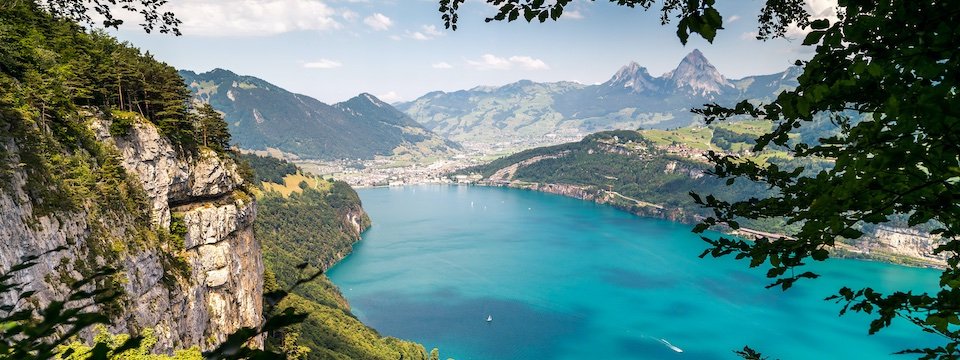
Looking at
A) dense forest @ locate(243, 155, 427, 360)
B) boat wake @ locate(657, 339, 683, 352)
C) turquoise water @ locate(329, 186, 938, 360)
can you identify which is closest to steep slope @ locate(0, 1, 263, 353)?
dense forest @ locate(243, 155, 427, 360)

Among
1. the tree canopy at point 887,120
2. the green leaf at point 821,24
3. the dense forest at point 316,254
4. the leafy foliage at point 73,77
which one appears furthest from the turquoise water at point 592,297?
the green leaf at point 821,24

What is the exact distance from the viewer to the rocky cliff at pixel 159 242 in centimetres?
1888

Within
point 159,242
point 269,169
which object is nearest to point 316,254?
point 269,169

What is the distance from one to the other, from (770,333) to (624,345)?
2197 centimetres

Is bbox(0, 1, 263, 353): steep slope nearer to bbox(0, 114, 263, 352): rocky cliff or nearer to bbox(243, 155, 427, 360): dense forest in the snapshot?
bbox(0, 114, 263, 352): rocky cliff

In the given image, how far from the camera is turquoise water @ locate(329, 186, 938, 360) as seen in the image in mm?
69625

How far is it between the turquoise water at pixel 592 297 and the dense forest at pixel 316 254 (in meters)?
7.10

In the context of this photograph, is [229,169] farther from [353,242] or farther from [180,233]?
[353,242]

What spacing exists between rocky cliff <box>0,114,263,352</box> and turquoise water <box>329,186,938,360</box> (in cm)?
3817

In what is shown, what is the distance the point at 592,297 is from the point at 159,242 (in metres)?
73.2

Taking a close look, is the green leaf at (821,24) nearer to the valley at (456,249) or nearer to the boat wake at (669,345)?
the valley at (456,249)

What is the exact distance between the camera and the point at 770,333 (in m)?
73.4

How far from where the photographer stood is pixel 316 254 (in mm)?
124312

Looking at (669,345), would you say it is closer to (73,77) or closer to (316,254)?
(73,77)
